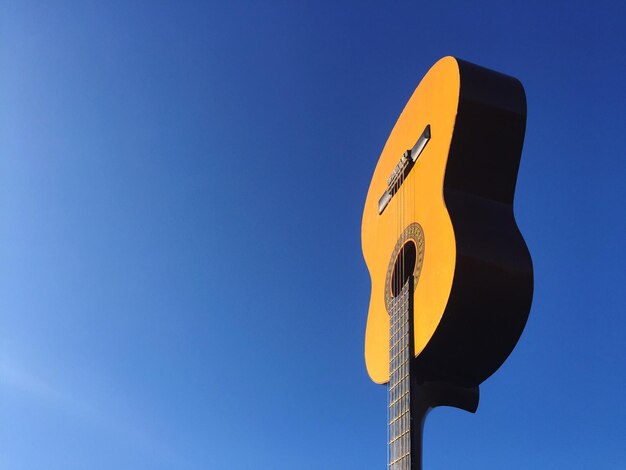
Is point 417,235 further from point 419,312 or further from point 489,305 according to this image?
point 489,305

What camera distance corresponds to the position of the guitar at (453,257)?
9.20 meters

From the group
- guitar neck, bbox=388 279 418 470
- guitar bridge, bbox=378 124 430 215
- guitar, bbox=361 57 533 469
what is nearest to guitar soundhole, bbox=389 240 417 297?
guitar, bbox=361 57 533 469

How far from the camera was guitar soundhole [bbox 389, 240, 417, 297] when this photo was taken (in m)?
11.0

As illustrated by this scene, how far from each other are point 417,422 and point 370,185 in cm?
571

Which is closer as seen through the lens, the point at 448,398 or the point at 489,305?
the point at 489,305

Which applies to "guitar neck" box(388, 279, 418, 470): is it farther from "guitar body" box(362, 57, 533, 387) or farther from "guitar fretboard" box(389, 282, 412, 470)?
"guitar body" box(362, 57, 533, 387)

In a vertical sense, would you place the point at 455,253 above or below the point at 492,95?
below

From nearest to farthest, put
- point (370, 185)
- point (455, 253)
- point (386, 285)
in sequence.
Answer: point (455, 253), point (386, 285), point (370, 185)

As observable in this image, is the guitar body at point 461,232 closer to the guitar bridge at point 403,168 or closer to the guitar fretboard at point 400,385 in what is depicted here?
the guitar bridge at point 403,168

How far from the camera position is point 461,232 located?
9352 millimetres

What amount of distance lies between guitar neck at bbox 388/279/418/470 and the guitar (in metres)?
0.01

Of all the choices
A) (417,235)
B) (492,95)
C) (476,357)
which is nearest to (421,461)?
(476,357)

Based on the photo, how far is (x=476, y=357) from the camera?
961 centimetres

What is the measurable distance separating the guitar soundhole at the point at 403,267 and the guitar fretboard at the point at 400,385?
28 cm
